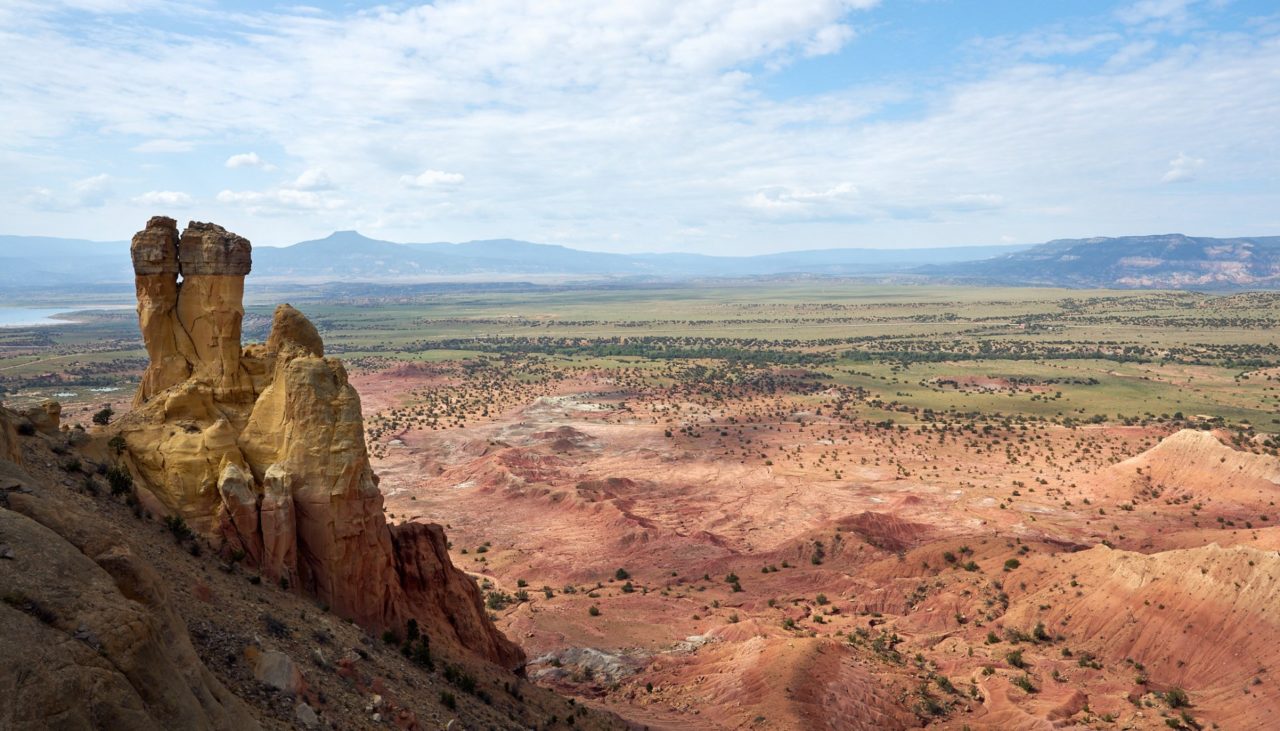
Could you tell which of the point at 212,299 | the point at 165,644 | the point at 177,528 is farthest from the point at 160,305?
the point at 165,644

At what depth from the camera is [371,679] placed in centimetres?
1420

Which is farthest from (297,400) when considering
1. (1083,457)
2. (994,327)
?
(994,327)

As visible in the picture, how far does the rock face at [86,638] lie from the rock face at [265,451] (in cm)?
719

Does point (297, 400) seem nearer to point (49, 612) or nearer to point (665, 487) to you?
point (49, 612)

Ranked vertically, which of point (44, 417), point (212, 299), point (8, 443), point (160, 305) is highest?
point (212, 299)

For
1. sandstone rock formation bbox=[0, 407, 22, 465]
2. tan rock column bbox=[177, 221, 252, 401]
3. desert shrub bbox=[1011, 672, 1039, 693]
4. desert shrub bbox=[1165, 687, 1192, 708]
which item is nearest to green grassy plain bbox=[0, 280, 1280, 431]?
desert shrub bbox=[1165, 687, 1192, 708]

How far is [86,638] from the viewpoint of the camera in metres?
7.60

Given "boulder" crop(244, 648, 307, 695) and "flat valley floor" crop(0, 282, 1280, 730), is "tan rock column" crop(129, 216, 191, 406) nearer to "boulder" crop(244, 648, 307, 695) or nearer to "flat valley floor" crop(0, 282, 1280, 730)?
"boulder" crop(244, 648, 307, 695)

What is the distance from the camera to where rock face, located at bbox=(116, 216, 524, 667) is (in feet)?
54.8

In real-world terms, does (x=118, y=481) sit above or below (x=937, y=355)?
above

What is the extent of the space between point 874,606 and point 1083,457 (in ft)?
118

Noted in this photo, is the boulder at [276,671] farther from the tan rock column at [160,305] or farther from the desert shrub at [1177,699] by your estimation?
the desert shrub at [1177,699]

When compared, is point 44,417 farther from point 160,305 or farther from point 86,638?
point 86,638

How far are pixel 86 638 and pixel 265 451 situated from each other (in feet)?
35.5
